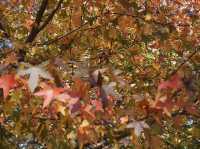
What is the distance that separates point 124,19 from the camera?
3449mm

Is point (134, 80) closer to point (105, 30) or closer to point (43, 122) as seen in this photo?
point (105, 30)

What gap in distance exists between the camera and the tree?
85.7 inches

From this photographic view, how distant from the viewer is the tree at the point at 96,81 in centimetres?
218

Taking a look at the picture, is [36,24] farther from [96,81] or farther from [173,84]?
[173,84]

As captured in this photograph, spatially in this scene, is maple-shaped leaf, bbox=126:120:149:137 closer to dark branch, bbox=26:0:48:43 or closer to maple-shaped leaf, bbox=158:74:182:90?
maple-shaped leaf, bbox=158:74:182:90

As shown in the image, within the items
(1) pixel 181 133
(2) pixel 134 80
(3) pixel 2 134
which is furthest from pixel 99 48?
(3) pixel 2 134

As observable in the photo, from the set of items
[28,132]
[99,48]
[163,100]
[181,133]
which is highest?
[163,100]

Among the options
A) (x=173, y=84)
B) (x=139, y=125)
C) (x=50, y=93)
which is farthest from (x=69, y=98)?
(x=173, y=84)

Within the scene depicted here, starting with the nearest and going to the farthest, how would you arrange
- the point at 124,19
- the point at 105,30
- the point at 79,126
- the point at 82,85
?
the point at 82,85, the point at 79,126, the point at 124,19, the point at 105,30

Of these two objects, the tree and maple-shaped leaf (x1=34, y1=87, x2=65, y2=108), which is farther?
the tree

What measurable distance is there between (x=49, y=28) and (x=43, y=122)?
1.42 meters

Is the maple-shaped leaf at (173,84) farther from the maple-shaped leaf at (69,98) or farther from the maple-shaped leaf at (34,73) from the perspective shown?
the maple-shaped leaf at (34,73)

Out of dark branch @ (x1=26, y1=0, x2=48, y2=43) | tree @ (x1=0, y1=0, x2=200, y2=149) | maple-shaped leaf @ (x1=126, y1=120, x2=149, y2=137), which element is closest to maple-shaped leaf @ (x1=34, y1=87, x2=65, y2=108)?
tree @ (x1=0, y1=0, x2=200, y2=149)

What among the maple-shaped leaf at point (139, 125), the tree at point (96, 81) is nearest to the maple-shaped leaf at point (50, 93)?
the tree at point (96, 81)
